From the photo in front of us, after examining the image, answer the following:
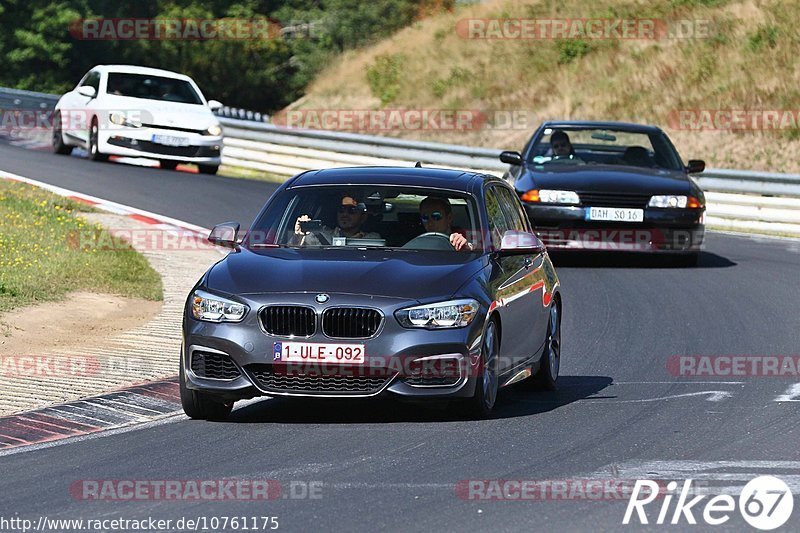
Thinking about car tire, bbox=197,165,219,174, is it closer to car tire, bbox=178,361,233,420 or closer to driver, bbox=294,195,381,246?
driver, bbox=294,195,381,246

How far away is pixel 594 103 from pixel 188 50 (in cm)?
2984

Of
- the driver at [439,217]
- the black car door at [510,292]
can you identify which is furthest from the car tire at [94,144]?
the driver at [439,217]

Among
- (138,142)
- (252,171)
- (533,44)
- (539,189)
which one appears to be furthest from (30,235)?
(533,44)

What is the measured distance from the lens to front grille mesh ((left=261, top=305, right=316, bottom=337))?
28.5 feet

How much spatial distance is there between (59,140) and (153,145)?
3.12 meters

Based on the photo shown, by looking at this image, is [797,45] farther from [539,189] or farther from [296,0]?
[296,0]

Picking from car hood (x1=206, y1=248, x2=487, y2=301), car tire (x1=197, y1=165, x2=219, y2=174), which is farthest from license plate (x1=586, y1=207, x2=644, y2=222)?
car tire (x1=197, y1=165, x2=219, y2=174)

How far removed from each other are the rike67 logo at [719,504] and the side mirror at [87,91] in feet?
68.8

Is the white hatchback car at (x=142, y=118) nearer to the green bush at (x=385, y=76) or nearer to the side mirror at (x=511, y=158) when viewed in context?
the side mirror at (x=511, y=158)

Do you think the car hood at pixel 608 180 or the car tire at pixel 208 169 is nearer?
the car hood at pixel 608 180

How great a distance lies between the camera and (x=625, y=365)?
463 inches

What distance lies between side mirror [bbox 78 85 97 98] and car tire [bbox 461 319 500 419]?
18777mm

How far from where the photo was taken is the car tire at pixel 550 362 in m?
10.5

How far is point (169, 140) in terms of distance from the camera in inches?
1056
